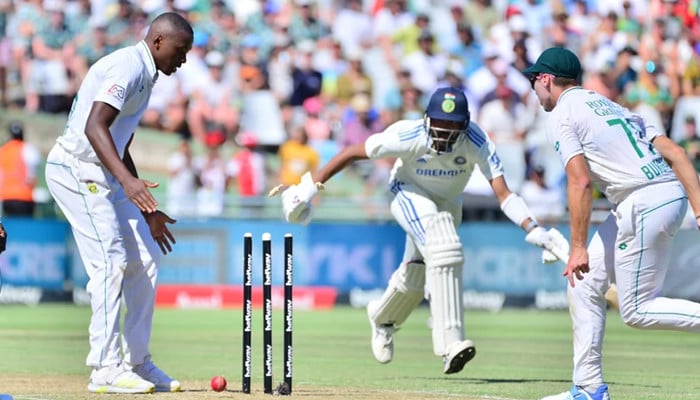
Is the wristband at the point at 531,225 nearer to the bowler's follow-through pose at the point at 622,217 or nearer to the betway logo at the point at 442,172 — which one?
the betway logo at the point at 442,172

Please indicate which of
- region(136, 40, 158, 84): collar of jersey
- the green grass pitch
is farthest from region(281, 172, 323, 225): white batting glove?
region(136, 40, 158, 84): collar of jersey

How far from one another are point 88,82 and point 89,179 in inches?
24.6

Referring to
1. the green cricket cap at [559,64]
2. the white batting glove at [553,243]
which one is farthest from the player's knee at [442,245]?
the green cricket cap at [559,64]

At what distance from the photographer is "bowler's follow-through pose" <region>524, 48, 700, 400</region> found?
26.5 feet

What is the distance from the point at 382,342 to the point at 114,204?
3.09 metres

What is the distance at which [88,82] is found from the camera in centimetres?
891

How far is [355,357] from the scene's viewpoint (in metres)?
13.5

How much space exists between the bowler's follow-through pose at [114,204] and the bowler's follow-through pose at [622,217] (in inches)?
104

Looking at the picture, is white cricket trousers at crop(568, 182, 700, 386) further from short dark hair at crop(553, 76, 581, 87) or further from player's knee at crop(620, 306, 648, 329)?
short dark hair at crop(553, 76, 581, 87)

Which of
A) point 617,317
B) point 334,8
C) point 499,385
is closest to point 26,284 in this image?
point 334,8

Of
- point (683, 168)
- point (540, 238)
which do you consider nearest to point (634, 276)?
point (683, 168)

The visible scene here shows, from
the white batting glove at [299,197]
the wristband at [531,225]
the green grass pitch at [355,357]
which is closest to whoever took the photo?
the green grass pitch at [355,357]

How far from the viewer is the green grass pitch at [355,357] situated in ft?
32.5

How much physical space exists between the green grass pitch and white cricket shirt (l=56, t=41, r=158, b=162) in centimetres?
164
